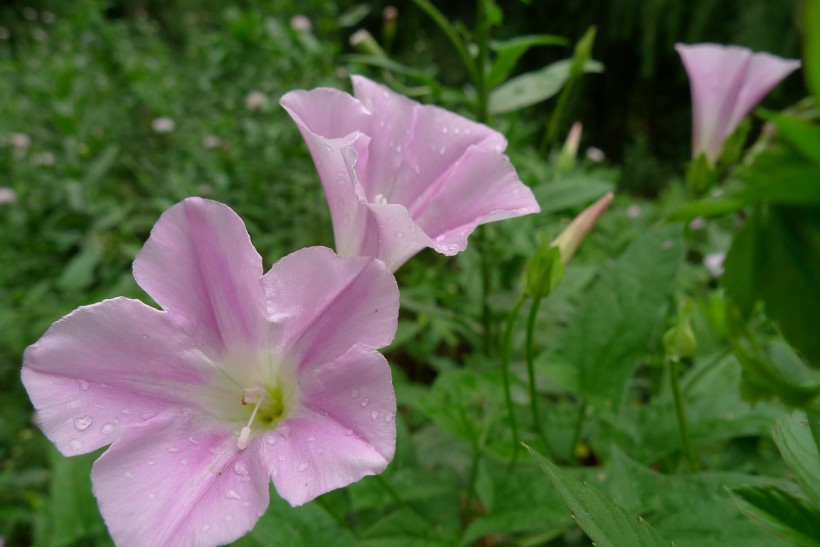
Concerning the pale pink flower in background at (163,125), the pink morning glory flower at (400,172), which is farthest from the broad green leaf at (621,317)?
the pale pink flower in background at (163,125)

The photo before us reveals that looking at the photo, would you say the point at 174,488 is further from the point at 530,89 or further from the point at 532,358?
the point at 530,89

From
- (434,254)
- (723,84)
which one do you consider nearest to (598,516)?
(723,84)

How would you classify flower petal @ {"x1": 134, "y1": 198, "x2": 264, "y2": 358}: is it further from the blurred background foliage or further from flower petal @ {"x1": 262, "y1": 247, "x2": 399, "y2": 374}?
the blurred background foliage

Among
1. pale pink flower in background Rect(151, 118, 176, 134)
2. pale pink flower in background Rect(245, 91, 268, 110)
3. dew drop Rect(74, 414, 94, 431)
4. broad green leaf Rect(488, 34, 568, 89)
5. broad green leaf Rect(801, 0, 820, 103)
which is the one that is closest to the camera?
broad green leaf Rect(801, 0, 820, 103)

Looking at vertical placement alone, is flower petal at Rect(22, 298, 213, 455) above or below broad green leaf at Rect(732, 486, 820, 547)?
below

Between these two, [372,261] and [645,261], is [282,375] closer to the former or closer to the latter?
[372,261]

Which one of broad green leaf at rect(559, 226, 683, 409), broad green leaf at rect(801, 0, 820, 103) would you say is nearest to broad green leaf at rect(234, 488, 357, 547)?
broad green leaf at rect(559, 226, 683, 409)

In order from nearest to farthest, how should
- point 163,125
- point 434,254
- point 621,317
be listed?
point 621,317
point 434,254
point 163,125
